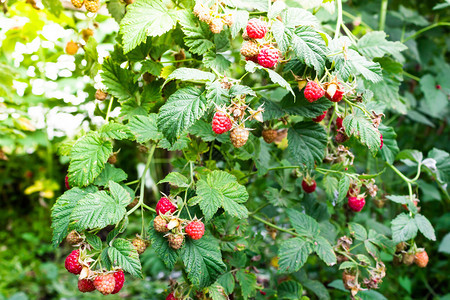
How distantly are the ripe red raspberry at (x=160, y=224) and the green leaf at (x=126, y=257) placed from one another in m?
0.06

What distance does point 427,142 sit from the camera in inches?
93.2

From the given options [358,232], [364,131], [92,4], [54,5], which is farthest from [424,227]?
[54,5]

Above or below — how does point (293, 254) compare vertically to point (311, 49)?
below

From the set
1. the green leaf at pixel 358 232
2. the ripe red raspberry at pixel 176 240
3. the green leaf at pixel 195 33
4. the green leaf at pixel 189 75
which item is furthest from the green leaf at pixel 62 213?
the green leaf at pixel 358 232

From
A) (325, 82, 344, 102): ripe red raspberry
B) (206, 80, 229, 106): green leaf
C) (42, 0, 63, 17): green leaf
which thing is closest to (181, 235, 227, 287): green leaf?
(206, 80, 229, 106): green leaf

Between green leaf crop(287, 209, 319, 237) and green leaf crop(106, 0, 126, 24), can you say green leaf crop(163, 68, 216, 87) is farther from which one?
green leaf crop(287, 209, 319, 237)

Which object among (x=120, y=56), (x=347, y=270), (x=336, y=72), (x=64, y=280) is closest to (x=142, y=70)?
(x=120, y=56)

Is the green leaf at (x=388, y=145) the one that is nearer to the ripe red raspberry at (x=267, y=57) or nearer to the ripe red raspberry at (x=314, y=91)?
the ripe red raspberry at (x=314, y=91)

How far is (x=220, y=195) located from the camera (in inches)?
30.7

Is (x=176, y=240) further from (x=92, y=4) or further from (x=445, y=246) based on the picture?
(x=445, y=246)

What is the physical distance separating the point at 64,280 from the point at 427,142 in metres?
2.70

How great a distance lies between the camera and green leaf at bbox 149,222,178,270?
76 cm

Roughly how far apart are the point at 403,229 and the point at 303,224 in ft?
0.94

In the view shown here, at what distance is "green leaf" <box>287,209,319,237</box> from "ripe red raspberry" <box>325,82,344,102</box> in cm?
45
